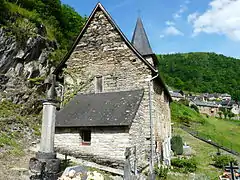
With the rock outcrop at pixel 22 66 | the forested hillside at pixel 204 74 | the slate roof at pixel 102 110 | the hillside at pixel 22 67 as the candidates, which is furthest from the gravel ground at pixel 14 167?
the forested hillside at pixel 204 74

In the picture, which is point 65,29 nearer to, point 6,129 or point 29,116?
point 29,116

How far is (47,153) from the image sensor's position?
301 inches

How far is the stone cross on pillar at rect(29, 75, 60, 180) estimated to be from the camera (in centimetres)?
712

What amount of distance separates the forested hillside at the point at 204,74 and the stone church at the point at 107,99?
9485 centimetres

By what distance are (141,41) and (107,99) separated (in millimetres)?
8141

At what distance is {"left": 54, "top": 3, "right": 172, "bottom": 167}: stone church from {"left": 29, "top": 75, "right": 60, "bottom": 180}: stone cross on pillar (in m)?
2.89

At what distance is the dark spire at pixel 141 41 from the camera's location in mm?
18344

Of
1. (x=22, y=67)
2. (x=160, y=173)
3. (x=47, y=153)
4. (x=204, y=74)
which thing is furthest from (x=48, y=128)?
(x=204, y=74)

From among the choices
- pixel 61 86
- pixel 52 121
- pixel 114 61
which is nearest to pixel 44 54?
pixel 61 86

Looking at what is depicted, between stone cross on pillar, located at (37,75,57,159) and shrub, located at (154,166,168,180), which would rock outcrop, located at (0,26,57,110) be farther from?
shrub, located at (154,166,168,180)

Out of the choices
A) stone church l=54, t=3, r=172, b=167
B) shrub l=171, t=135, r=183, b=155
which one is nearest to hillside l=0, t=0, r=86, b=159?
stone church l=54, t=3, r=172, b=167

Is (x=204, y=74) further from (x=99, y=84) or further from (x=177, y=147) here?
(x=99, y=84)

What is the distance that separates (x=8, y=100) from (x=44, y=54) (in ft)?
18.8

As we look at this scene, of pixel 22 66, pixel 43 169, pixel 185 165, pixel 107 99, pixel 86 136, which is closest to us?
pixel 43 169
